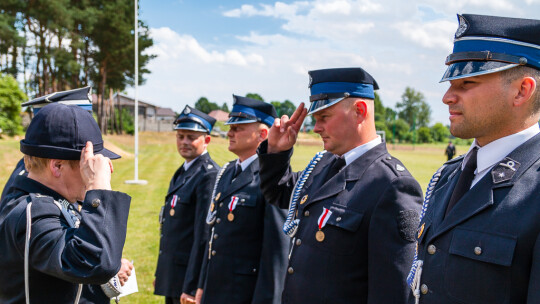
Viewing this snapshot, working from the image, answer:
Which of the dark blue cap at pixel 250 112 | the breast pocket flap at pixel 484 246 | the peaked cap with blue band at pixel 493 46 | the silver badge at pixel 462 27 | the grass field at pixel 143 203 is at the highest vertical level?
the silver badge at pixel 462 27

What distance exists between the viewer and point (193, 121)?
5164 millimetres

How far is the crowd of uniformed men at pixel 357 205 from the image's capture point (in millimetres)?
1707

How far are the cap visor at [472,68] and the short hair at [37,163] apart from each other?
1.89m

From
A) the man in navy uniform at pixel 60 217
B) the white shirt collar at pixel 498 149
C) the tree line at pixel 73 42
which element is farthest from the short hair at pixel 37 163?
the tree line at pixel 73 42

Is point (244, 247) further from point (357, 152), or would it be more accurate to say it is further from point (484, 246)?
point (484, 246)

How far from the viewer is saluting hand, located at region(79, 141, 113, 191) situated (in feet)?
6.91

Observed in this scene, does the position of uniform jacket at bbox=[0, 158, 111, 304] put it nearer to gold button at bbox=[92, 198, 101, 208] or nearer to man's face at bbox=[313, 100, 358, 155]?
gold button at bbox=[92, 198, 101, 208]

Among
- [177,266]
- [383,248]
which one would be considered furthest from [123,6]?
[383,248]

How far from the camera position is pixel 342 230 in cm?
246

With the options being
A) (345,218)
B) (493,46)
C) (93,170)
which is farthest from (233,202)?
(493,46)

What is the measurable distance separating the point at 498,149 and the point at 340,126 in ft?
3.52

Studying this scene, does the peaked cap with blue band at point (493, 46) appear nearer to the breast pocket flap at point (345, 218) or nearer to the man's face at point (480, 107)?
the man's face at point (480, 107)

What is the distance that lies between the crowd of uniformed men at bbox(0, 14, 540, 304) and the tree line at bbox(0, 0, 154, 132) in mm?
32438

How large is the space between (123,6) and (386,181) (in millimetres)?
34415
